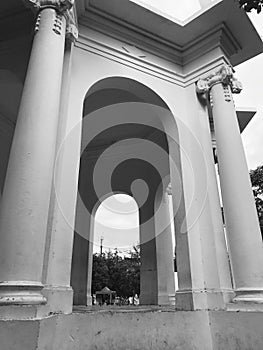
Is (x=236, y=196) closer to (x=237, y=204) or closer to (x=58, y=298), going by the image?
(x=237, y=204)

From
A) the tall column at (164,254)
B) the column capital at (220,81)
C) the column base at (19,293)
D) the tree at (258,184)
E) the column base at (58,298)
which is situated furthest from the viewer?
the tree at (258,184)

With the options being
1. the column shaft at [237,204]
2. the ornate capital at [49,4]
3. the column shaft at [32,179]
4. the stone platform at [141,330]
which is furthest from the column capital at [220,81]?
the stone platform at [141,330]

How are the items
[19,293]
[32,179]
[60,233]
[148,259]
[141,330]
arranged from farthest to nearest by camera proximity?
[148,259], [141,330], [60,233], [32,179], [19,293]

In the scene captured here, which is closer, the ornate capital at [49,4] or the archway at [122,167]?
the ornate capital at [49,4]

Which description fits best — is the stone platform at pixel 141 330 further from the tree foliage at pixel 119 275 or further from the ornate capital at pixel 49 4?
the tree foliage at pixel 119 275

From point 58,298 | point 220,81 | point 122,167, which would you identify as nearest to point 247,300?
point 58,298

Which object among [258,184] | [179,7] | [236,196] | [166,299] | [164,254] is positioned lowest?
[166,299]

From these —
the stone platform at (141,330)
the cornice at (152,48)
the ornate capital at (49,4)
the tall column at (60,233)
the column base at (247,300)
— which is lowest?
the stone platform at (141,330)

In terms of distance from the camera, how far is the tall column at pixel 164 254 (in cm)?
1002

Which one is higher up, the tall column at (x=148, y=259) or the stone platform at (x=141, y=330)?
the tall column at (x=148, y=259)

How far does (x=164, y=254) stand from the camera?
1055 centimetres

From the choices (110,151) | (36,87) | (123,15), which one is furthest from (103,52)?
(110,151)

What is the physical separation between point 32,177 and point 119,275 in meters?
32.6

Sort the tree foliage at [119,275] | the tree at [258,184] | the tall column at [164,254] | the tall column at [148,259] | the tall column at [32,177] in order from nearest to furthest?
the tall column at [32,177]
the tall column at [164,254]
the tall column at [148,259]
the tree at [258,184]
the tree foliage at [119,275]
